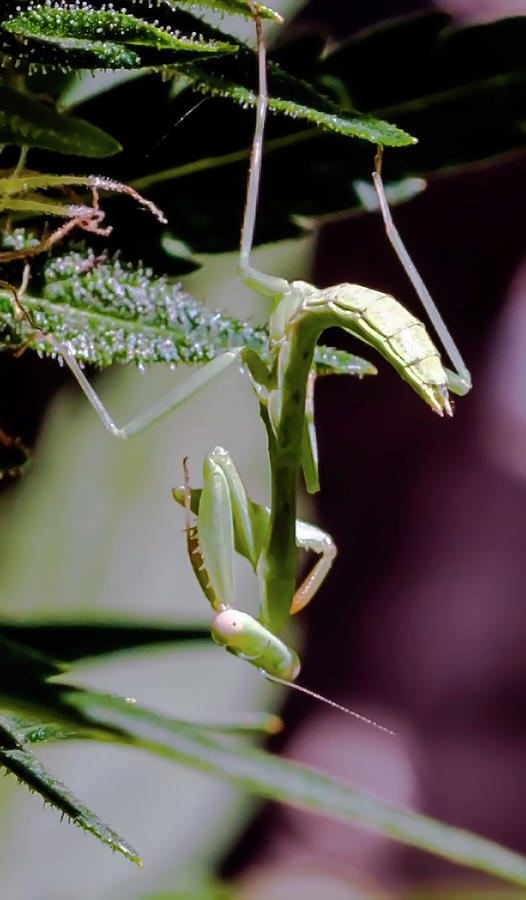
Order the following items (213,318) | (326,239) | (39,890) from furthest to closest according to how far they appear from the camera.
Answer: (326,239)
(39,890)
(213,318)

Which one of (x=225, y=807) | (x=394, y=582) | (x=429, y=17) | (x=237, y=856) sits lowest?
(x=237, y=856)

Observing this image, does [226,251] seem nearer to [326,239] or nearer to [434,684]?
[326,239]

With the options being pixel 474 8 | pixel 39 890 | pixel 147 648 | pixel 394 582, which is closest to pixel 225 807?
pixel 39 890

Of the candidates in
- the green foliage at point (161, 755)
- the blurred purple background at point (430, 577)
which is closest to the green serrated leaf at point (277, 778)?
the green foliage at point (161, 755)

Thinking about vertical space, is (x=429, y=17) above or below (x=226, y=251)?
above

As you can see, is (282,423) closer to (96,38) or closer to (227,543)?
(227,543)

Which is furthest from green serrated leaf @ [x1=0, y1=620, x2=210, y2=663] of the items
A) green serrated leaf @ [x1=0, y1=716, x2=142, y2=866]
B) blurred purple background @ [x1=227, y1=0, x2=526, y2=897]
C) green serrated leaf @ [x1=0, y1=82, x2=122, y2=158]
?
blurred purple background @ [x1=227, y1=0, x2=526, y2=897]
